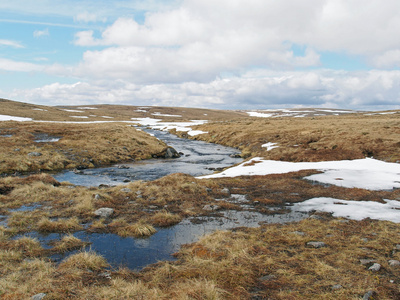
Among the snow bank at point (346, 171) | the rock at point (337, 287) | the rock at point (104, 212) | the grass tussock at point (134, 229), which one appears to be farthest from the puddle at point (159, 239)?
the snow bank at point (346, 171)

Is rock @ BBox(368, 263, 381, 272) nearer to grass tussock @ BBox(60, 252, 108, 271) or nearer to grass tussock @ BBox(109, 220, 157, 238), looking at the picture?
grass tussock @ BBox(109, 220, 157, 238)

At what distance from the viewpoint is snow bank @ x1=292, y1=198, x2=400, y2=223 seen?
11.1 meters

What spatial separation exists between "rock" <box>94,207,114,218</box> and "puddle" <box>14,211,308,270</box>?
1604mm

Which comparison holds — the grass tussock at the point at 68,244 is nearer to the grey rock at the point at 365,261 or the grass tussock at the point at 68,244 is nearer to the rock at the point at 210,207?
the rock at the point at 210,207

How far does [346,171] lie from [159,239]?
16.4 m

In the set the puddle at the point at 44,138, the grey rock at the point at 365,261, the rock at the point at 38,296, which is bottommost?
the grey rock at the point at 365,261

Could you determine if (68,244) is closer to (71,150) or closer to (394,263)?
(394,263)

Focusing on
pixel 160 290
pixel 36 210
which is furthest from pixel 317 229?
pixel 36 210

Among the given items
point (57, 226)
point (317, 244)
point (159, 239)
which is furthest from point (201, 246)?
point (57, 226)

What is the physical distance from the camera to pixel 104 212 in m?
11.8

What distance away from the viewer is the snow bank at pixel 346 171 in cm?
1650

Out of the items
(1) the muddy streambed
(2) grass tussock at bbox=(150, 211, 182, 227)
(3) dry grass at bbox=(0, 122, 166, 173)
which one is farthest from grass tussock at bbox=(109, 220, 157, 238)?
(3) dry grass at bbox=(0, 122, 166, 173)

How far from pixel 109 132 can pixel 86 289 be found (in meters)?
40.9

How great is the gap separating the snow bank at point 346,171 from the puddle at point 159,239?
23.5 ft
